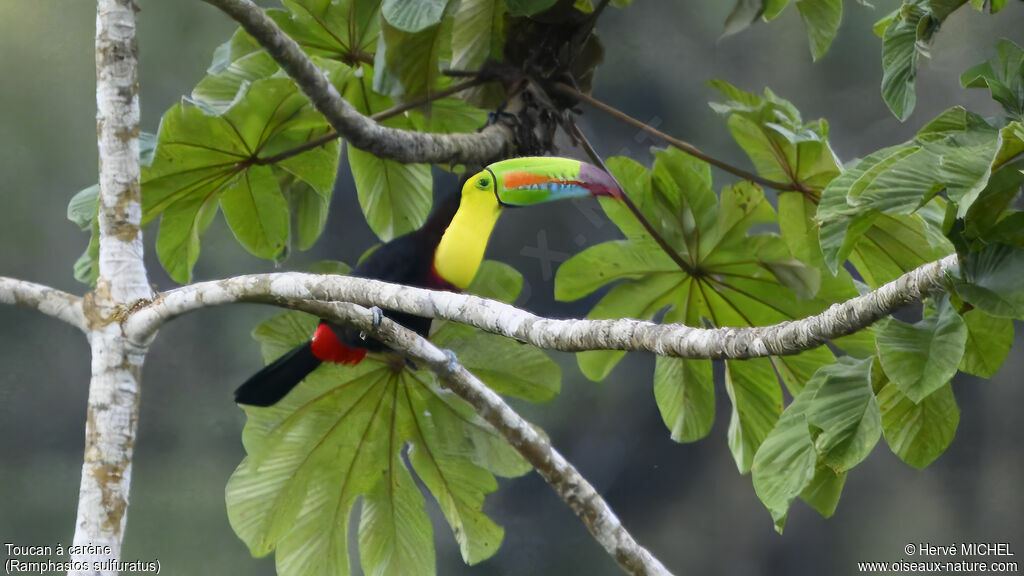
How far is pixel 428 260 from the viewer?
1.48m

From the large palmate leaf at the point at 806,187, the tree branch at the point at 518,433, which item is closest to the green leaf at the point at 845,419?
the tree branch at the point at 518,433

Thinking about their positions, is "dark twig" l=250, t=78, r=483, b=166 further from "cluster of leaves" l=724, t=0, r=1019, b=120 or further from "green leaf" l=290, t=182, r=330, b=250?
"cluster of leaves" l=724, t=0, r=1019, b=120

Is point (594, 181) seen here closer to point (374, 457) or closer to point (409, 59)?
point (409, 59)

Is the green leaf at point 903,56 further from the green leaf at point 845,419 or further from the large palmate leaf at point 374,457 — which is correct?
the large palmate leaf at point 374,457

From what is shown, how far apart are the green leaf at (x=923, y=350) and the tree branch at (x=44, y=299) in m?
0.93

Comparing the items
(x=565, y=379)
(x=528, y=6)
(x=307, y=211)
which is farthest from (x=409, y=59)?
(x=565, y=379)

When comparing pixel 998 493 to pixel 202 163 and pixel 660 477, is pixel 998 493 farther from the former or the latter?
pixel 202 163

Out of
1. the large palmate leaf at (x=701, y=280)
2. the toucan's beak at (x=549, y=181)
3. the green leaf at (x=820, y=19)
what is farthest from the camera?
the green leaf at (x=820, y=19)

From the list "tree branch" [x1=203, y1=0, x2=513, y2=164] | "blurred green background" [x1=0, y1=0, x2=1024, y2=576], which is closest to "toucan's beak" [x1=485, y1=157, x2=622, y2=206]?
"tree branch" [x1=203, y1=0, x2=513, y2=164]

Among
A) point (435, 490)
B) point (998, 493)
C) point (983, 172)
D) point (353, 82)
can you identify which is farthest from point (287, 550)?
point (998, 493)

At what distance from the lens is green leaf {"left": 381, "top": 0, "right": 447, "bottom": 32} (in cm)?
123

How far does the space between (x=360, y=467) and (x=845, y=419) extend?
911 mm

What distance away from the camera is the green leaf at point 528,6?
1338 millimetres

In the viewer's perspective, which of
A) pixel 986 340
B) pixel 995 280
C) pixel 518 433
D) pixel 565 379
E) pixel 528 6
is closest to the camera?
pixel 995 280
